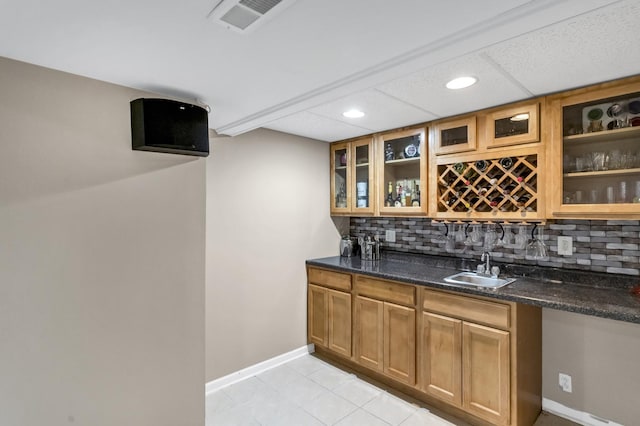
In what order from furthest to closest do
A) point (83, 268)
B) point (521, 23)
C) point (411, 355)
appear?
point (411, 355) < point (83, 268) < point (521, 23)

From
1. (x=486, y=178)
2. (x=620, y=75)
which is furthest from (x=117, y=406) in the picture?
(x=620, y=75)

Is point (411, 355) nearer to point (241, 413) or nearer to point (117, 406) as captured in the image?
point (241, 413)

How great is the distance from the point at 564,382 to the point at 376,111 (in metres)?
2.27

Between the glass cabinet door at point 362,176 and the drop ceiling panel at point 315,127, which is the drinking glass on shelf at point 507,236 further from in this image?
the drop ceiling panel at point 315,127

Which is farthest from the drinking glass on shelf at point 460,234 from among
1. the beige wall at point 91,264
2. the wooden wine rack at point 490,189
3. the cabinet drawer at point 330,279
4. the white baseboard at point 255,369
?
the beige wall at point 91,264

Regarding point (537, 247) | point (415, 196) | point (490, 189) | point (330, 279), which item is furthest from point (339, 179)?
point (537, 247)

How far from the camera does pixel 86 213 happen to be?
1636mm

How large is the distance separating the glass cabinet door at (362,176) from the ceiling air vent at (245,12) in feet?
6.89

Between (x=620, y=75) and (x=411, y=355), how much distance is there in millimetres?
2142

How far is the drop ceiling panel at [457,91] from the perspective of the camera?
5.63 ft

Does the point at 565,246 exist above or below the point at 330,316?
above

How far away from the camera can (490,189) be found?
2.40 m

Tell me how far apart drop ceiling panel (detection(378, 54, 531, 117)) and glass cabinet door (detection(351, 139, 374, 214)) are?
855 mm

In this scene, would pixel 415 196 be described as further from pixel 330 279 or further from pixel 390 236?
pixel 330 279
